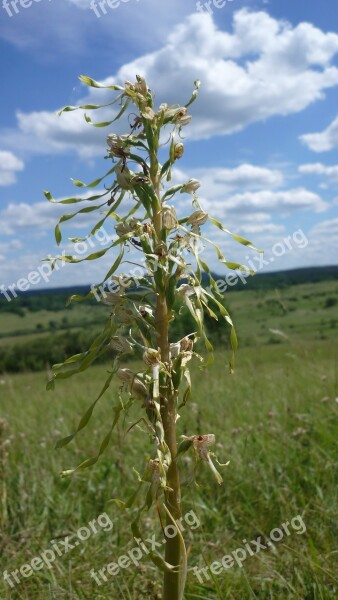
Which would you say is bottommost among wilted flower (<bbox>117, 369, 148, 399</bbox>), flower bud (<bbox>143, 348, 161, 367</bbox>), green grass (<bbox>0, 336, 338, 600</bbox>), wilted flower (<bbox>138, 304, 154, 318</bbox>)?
green grass (<bbox>0, 336, 338, 600</bbox>)

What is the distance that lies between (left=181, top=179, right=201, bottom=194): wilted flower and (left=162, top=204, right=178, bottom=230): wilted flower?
0.78 feet

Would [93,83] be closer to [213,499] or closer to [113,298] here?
[113,298]

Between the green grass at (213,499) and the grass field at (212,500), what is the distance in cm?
1

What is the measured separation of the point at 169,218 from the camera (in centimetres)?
225

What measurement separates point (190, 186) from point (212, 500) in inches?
101

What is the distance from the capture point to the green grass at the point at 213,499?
2.89 metres

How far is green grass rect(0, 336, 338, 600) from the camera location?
2891 millimetres

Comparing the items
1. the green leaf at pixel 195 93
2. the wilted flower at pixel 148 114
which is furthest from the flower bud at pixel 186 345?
the green leaf at pixel 195 93

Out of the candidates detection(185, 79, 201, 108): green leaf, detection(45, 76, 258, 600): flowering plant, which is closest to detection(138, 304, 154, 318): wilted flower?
detection(45, 76, 258, 600): flowering plant

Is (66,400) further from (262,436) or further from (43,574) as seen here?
(43,574)

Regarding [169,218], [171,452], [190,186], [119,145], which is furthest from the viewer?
[190,186]

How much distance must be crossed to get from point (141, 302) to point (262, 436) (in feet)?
10.4

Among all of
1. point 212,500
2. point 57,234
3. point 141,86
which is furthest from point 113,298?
point 212,500

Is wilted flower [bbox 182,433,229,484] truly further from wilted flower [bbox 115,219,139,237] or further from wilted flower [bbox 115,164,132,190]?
wilted flower [bbox 115,164,132,190]
